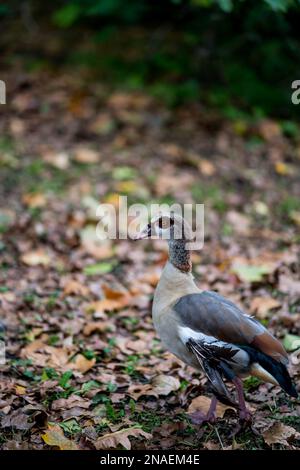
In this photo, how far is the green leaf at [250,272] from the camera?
5457mm

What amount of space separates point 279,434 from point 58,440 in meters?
1.14

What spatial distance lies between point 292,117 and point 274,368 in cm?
589

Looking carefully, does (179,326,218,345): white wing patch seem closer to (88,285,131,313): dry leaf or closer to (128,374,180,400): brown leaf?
(128,374,180,400): brown leaf

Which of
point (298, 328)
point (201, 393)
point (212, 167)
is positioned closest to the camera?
point (201, 393)

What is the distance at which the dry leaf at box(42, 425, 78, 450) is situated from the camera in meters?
3.39

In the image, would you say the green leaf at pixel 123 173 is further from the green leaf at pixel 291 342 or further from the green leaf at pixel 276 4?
the green leaf at pixel 291 342

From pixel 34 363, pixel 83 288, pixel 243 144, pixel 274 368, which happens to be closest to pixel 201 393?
pixel 274 368

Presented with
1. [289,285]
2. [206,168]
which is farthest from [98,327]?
[206,168]

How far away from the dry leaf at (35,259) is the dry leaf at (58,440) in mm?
2356

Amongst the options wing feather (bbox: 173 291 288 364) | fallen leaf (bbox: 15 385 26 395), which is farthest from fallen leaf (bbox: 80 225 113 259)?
wing feather (bbox: 173 291 288 364)

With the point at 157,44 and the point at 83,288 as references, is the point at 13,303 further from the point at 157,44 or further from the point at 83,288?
the point at 157,44

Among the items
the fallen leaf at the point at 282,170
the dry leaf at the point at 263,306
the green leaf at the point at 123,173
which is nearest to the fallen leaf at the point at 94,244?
the green leaf at the point at 123,173

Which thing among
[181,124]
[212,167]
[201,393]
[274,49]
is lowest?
[201,393]

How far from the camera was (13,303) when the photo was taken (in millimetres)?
5066
